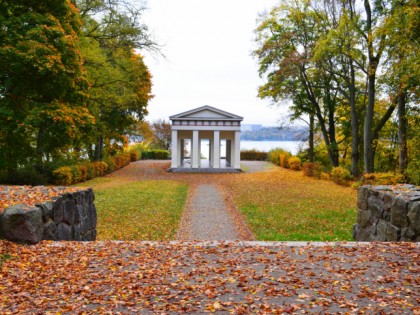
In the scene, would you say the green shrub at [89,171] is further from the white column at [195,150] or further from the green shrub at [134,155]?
the green shrub at [134,155]

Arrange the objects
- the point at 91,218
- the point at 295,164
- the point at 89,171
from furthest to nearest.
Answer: the point at 295,164 → the point at 89,171 → the point at 91,218

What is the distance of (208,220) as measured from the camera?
1115 cm

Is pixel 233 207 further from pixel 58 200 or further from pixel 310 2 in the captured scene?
pixel 310 2

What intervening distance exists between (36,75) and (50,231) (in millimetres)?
6240

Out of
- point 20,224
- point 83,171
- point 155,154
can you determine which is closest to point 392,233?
point 20,224

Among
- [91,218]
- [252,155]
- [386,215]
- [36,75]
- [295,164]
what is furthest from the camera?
[252,155]

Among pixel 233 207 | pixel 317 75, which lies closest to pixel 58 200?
pixel 233 207

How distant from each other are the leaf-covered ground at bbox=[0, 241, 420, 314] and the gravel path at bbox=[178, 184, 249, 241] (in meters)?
3.52

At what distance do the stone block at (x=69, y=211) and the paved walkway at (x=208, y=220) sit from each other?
2945 mm

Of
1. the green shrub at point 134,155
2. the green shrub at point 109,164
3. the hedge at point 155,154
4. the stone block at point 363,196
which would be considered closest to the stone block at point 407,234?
the stone block at point 363,196

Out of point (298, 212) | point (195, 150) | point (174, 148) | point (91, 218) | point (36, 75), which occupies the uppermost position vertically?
point (36, 75)

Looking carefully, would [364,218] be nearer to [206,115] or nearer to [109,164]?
[109,164]

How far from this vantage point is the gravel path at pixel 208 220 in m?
9.27

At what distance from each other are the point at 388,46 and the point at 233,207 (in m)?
9.58
